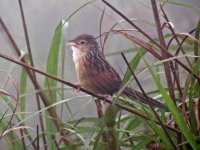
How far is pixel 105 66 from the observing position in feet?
3.82

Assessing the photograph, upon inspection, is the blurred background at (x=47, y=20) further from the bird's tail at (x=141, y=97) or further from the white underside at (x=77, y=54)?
the bird's tail at (x=141, y=97)

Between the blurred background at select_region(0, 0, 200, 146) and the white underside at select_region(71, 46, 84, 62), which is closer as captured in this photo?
the white underside at select_region(71, 46, 84, 62)

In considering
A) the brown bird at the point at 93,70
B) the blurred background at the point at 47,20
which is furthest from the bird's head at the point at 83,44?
the blurred background at the point at 47,20

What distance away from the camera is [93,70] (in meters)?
1.16

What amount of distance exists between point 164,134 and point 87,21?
788 millimetres

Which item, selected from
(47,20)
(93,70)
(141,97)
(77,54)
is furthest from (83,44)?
(141,97)

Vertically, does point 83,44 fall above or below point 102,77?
above

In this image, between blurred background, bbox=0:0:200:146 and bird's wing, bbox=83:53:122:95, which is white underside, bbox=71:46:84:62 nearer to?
bird's wing, bbox=83:53:122:95

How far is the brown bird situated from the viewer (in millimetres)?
1086

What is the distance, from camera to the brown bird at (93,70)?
1086 millimetres

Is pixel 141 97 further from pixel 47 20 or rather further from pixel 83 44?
pixel 47 20

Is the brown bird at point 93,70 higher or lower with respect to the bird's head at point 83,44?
lower

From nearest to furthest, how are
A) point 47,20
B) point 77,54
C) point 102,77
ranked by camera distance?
1. point 102,77
2. point 77,54
3. point 47,20

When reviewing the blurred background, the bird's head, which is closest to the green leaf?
the bird's head
